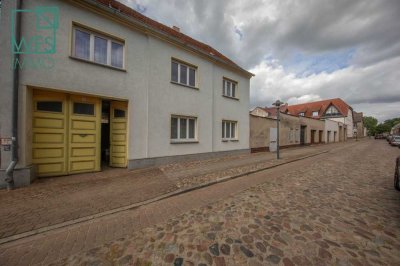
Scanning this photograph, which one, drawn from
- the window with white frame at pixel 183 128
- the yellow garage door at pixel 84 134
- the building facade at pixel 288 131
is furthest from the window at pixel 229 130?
the yellow garage door at pixel 84 134

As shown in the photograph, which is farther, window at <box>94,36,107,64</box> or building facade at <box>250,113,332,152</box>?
building facade at <box>250,113,332,152</box>

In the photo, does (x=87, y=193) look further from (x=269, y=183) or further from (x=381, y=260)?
(x=381, y=260)

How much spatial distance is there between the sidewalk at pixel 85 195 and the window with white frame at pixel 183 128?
2465 mm

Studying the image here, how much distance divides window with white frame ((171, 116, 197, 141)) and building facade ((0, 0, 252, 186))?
55 mm

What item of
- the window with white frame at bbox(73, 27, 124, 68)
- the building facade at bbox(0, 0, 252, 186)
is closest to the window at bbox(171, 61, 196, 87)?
the building facade at bbox(0, 0, 252, 186)

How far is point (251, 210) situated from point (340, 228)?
61.5 inches

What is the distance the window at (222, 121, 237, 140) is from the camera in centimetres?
1156

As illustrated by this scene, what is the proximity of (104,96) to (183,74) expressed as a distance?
4432mm

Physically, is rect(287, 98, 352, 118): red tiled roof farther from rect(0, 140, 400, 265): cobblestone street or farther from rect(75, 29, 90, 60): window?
rect(75, 29, 90, 60): window

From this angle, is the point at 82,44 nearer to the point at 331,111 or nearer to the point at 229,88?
the point at 229,88

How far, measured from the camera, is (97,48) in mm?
6684

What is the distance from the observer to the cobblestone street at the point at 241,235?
7.59ft

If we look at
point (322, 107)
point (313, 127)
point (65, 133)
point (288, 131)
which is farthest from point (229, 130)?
point (322, 107)

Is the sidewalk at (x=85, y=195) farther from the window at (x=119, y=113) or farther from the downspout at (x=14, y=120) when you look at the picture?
the window at (x=119, y=113)
